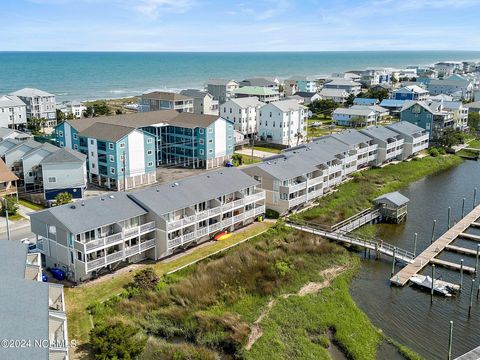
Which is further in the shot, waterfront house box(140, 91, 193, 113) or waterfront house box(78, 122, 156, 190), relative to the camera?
waterfront house box(140, 91, 193, 113)

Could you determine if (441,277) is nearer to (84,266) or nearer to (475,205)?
(475,205)

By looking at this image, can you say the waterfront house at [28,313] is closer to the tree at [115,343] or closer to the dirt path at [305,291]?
the tree at [115,343]

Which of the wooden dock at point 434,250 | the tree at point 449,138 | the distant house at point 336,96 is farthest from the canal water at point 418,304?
the distant house at point 336,96

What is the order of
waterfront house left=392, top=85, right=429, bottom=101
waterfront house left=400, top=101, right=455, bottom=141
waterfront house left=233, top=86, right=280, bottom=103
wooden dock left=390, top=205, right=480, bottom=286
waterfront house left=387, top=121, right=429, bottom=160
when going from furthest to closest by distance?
waterfront house left=392, top=85, right=429, bottom=101 → waterfront house left=233, top=86, right=280, bottom=103 → waterfront house left=400, top=101, right=455, bottom=141 → waterfront house left=387, top=121, right=429, bottom=160 → wooden dock left=390, top=205, right=480, bottom=286

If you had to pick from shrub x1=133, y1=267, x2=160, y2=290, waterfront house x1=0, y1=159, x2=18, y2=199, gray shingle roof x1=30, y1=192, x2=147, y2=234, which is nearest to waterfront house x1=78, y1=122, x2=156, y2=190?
waterfront house x1=0, y1=159, x2=18, y2=199

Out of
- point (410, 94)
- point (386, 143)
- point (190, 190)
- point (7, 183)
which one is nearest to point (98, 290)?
point (190, 190)

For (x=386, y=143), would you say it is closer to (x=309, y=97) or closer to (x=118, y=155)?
(x=118, y=155)

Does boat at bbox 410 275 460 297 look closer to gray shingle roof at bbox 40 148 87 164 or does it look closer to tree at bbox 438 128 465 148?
gray shingle roof at bbox 40 148 87 164

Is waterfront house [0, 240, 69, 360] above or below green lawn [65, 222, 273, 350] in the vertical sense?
above
